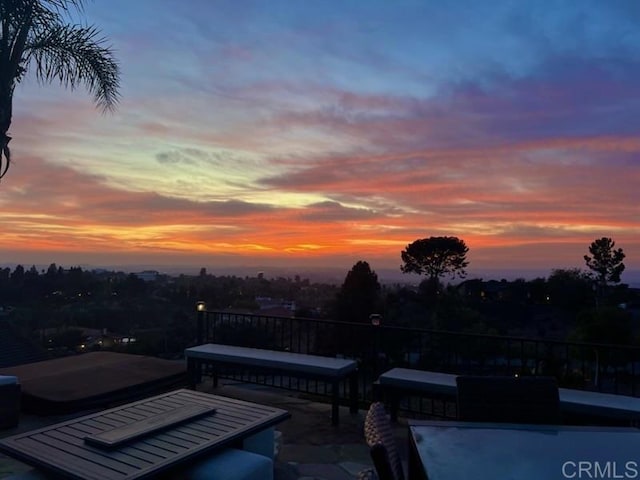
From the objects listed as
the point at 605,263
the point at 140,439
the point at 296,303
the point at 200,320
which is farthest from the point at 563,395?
the point at 605,263

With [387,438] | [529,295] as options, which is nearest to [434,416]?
[387,438]

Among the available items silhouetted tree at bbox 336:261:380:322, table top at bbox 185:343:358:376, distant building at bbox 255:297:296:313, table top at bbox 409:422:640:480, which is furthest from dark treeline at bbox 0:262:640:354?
table top at bbox 409:422:640:480

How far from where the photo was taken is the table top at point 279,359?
14.0 feet

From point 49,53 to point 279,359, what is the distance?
12.6ft

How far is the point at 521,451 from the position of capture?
1.68m

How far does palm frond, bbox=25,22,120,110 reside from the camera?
4.59m

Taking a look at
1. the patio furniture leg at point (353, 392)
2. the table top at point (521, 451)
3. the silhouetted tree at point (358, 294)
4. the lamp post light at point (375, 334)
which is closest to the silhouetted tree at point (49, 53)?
the lamp post light at point (375, 334)

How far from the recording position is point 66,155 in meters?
8.77

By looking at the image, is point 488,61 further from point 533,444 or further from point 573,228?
point 573,228

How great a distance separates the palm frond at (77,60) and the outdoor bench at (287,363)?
115 inches

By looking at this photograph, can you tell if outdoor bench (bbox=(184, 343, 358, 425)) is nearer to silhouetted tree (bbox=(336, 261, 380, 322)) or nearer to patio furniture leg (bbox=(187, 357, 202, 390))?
patio furniture leg (bbox=(187, 357, 202, 390))

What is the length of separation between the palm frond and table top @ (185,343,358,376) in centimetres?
289

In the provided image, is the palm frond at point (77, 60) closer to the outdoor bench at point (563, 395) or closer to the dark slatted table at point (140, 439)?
the dark slatted table at point (140, 439)

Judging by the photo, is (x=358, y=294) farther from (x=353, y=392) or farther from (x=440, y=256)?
(x=353, y=392)
